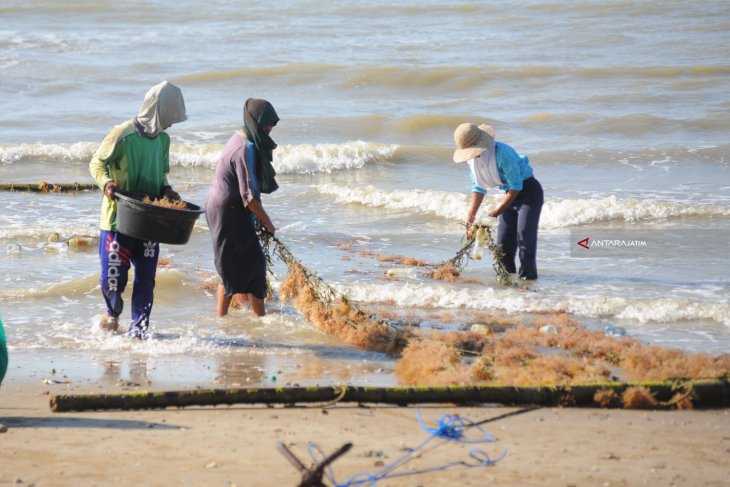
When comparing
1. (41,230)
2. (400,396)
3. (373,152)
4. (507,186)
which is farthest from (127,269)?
(373,152)

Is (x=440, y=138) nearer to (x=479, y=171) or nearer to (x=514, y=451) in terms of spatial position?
(x=479, y=171)

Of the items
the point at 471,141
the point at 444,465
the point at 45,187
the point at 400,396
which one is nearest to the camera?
the point at 444,465

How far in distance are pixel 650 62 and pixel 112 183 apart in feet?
63.1

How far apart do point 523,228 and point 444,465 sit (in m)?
5.04

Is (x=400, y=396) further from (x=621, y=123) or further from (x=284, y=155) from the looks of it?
(x=621, y=123)

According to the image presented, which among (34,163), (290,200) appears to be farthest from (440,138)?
(34,163)

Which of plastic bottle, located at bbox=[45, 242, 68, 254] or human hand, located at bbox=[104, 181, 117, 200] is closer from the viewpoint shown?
human hand, located at bbox=[104, 181, 117, 200]

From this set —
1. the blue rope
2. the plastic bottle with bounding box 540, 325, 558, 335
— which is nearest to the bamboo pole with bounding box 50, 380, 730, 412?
the blue rope

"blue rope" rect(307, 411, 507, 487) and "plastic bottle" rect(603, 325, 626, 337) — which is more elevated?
"blue rope" rect(307, 411, 507, 487)

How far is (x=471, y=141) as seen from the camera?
9.03 metres

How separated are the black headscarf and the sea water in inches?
50.4

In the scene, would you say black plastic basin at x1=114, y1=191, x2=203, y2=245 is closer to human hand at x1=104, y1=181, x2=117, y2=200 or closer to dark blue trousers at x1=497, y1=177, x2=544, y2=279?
human hand at x1=104, y1=181, x2=117, y2=200

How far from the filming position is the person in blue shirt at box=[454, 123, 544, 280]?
9.05m

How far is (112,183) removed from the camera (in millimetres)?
6961
